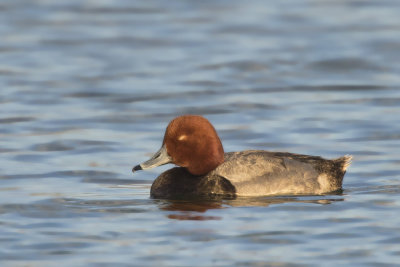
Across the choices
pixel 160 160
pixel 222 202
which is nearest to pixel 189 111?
pixel 160 160

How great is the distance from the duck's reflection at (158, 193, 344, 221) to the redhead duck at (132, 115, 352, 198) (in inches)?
4.8

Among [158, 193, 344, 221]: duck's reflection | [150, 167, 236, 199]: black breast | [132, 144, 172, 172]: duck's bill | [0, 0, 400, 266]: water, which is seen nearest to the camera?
[0, 0, 400, 266]: water

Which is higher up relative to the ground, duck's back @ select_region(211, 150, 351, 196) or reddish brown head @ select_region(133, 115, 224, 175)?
reddish brown head @ select_region(133, 115, 224, 175)

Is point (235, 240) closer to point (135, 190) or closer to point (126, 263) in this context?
point (126, 263)

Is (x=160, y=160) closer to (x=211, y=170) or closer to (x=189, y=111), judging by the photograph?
(x=211, y=170)

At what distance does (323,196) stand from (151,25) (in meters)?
11.2

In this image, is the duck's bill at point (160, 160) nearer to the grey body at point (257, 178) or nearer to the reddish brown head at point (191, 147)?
the reddish brown head at point (191, 147)

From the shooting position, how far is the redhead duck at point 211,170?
11312mm

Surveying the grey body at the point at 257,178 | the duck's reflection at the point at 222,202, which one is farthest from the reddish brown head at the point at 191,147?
the duck's reflection at the point at 222,202

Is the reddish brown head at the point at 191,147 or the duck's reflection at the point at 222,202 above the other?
the reddish brown head at the point at 191,147

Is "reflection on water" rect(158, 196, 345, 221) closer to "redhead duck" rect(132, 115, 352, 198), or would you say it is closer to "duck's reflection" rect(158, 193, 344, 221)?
"duck's reflection" rect(158, 193, 344, 221)

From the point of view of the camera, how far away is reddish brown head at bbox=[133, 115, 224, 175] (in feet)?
37.2

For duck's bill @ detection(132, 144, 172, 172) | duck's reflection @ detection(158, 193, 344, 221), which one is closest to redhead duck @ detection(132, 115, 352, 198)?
duck's bill @ detection(132, 144, 172, 172)

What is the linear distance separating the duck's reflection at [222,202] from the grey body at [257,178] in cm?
12
